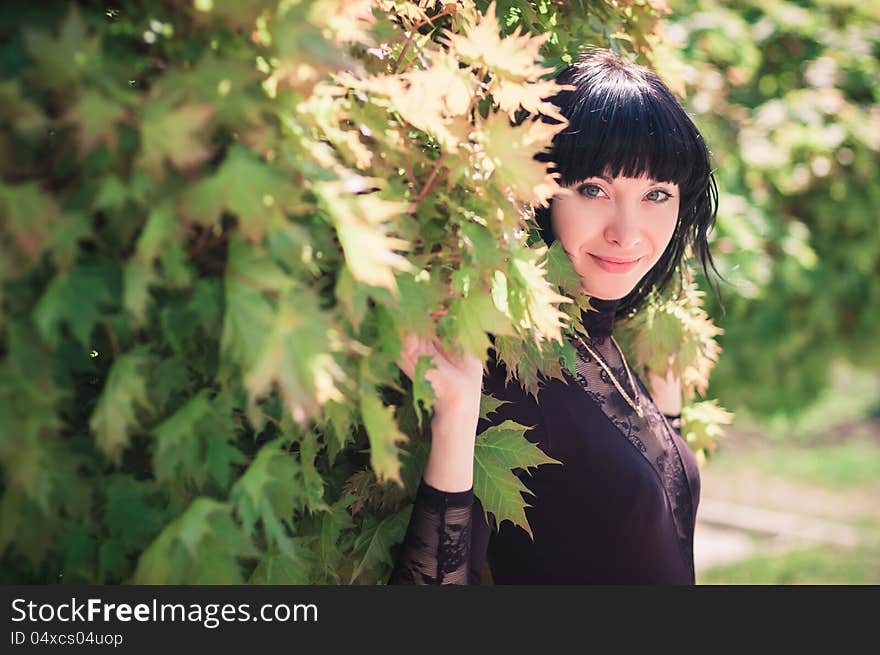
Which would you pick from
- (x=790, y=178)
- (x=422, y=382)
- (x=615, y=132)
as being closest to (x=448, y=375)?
(x=422, y=382)

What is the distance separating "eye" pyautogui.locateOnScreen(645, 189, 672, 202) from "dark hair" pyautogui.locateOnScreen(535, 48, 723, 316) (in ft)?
0.13

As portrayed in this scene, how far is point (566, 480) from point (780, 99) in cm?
424

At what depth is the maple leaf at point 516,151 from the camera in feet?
4.90

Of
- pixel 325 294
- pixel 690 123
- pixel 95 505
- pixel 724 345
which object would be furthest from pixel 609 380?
pixel 724 345

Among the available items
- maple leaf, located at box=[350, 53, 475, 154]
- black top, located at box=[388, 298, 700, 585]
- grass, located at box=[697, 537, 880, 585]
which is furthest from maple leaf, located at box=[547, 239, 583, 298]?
grass, located at box=[697, 537, 880, 585]

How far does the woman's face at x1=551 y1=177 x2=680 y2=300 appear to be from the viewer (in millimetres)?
2100

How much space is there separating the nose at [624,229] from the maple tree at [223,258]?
1.56 ft

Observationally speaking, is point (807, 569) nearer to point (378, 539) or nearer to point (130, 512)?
point (378, 539)

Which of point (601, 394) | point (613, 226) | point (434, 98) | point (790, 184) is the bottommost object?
point (790, 184)

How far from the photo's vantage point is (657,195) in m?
2.19

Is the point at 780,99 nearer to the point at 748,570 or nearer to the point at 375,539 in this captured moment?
the point at 748,570

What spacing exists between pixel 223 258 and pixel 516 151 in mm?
535

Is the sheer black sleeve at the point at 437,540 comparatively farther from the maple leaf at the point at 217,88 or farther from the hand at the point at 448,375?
the maple leaf at the point at 217,88

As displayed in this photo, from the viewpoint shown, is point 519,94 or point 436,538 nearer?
point 519,94
